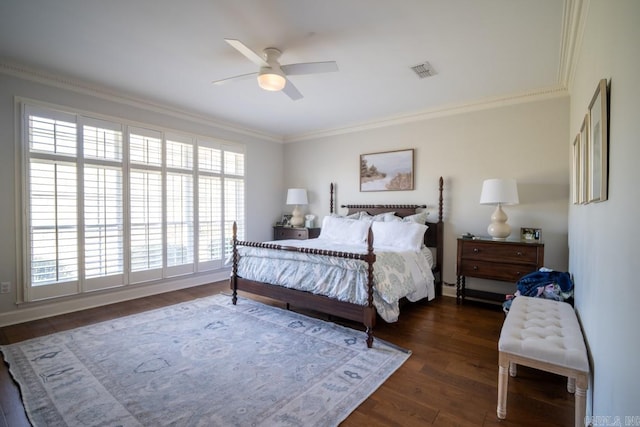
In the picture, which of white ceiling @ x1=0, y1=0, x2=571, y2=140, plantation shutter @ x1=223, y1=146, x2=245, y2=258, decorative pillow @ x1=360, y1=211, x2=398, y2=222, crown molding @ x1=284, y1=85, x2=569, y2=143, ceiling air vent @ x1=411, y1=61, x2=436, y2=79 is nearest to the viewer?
white ceiling @ x1=0, y1=0, x2=571, y2=140

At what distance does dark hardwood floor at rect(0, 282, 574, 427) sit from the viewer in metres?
1.81

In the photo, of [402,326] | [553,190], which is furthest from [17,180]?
[553,190]

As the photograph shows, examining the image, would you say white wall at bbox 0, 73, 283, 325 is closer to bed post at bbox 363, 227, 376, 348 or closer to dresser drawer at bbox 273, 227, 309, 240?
dresser drawer at bbox 273, 227, 309, 240

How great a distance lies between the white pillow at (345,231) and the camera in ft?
14.3

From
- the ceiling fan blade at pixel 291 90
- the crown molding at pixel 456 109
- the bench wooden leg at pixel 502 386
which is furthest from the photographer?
the crown molding at pixel 456 109

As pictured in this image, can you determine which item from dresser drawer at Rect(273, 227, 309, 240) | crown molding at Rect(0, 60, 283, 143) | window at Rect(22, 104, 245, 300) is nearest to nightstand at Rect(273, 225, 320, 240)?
dresser drawer at Rect(273, 227, 309, 240)

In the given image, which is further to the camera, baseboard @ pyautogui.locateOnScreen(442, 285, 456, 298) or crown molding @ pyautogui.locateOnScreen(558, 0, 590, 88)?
baseboard @ pyautogui.locateOnScreen(442, 285, 456, 298)

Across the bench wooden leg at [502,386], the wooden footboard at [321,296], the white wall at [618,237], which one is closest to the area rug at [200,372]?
the wooden footboard at [321,296]

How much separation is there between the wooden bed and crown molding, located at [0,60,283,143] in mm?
2112

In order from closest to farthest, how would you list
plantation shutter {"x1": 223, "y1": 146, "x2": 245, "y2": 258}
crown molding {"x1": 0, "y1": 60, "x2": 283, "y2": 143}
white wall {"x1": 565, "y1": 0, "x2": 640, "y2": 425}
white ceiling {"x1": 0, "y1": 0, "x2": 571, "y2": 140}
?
white wall {"x1": 565, "y1": 0, "x2": 640, "y2": 425}
white ceiling {"x1": 0, "y1": 0, "x2": 571, "y2": 140}
crown molding {"x1": 0, "y1": 60, "x2": 283, "y2": 143}
plantation shutter {"x1": 223, "y1": 146, "x2": 245, "y2": 258}

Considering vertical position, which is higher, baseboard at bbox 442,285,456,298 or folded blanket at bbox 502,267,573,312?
folded blanket at bbox 502,267,573,312

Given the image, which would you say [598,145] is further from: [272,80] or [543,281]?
[272,80]

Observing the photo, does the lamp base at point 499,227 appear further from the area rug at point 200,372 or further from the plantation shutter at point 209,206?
the plantation shutter at point 209,206

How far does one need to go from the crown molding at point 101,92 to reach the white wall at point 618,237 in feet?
15.4
